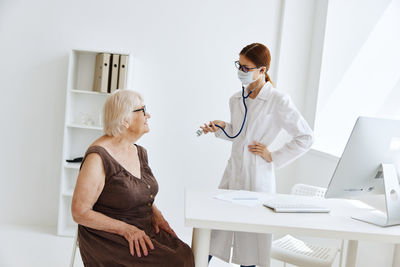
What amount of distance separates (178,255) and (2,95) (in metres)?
2.74

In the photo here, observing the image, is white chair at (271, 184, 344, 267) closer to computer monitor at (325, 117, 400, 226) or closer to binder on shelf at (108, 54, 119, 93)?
computer monitor at (325, 117, 400, 226)

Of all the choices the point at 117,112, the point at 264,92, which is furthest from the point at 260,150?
the point at 117,112

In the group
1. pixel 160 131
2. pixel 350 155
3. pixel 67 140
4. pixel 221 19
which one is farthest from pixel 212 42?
pixel 350 155

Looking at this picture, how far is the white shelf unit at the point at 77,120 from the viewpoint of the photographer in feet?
11.5

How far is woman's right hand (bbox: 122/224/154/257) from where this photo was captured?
1650 mm

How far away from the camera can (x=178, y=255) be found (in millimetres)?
1704

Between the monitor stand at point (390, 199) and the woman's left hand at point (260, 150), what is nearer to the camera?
the monitor stand at point (390, 199)

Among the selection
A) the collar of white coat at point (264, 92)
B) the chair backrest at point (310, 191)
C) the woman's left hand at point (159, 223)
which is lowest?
the woman's left hand at point (159, 223)

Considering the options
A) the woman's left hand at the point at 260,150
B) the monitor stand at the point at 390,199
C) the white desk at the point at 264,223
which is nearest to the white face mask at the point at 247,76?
the woman's left hand at the point at 260,150

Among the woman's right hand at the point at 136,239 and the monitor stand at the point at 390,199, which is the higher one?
the monitor stand at the point at 390,199

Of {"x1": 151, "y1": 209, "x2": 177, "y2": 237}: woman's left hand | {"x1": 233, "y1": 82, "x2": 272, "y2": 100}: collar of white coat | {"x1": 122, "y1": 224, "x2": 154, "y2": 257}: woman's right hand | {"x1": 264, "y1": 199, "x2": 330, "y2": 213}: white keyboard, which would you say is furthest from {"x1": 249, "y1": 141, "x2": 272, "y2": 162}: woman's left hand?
{"x1": 122, "y1": 224, "x2": 154, "y2": 257}: woman's right hand

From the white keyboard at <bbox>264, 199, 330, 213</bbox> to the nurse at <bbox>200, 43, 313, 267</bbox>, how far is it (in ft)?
1.29

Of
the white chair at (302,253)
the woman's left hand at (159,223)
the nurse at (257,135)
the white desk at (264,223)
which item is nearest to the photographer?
the white desk at (264,223)

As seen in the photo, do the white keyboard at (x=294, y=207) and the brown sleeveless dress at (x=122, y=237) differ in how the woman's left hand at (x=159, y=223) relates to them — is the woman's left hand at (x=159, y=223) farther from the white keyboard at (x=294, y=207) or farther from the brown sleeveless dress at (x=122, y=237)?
the white keyboard at (x=294, y=207)
